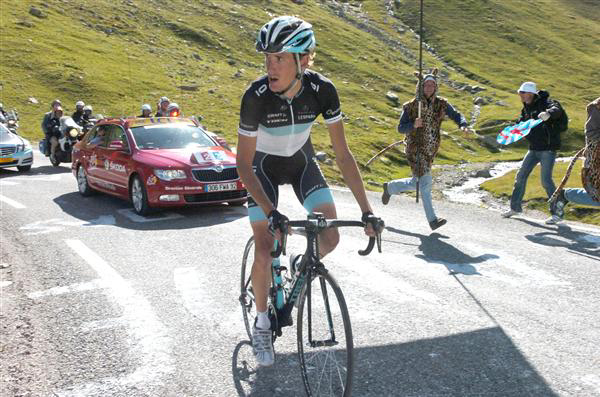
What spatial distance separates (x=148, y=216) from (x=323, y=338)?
9104 mm

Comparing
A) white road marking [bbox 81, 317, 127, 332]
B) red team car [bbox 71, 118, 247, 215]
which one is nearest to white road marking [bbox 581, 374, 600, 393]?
white road marking [bbox 81, 317, 127, 332]

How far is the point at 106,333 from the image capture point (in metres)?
6.41

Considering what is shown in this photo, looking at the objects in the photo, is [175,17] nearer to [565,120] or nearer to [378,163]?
[378,163]

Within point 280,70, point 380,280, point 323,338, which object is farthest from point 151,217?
point 323,338

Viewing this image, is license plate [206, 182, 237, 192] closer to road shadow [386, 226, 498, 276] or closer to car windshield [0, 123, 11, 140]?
road shadow [386, 226, 498, 276]

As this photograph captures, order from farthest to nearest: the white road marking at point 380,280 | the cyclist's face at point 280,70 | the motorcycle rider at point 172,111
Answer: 1. the motorcycle rider at point 172,111
2. the white road marking at point 380,280
3. the cyclist's face at point 280,70

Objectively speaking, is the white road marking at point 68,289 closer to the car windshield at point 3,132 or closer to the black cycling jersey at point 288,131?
the black cycling jersey at point 288,131

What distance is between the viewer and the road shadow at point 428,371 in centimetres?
490

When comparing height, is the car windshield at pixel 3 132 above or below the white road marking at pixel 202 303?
below

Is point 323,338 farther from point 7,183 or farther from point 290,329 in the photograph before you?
point 7,183

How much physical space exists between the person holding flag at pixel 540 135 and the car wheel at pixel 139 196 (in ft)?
22.0

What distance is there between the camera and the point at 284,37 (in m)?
4.72

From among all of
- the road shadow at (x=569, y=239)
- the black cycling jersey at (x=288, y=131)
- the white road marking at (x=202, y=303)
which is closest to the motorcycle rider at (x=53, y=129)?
the white road marking at (x=202, y=303)

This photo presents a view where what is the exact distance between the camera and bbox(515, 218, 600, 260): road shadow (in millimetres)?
9523
